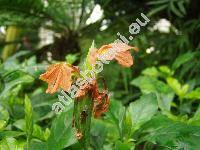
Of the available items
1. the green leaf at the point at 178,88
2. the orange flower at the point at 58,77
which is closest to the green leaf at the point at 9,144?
the orange flower at the point at 58,77

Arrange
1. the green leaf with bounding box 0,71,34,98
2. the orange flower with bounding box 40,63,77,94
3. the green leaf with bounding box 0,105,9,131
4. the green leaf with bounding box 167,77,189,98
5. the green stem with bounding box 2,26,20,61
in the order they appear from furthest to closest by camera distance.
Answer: the green stem with bounding box 2,26,20,61
the green leaf with bounding box 167,77,189,98
the green leaf with bounding box 0,71,34,98
the green leaf with bounding box 0,105,9,131
the orange flower with bounding box 40,63,77,94

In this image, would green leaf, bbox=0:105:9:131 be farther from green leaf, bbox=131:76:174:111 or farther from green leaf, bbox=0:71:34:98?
green leaf, bbox=131:76:174:111

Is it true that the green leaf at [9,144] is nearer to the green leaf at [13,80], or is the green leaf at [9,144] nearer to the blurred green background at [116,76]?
the blurred green background at [116,76]

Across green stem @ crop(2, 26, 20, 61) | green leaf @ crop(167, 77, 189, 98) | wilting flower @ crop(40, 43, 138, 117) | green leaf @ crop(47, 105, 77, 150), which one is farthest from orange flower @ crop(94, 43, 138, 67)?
green stem @ crop(2, 26, 20, 61)

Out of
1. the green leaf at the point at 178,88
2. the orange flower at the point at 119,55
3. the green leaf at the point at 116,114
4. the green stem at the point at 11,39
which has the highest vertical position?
the green stem at the point at 11,39

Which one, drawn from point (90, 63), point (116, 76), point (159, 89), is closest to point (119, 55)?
point (90, 63)

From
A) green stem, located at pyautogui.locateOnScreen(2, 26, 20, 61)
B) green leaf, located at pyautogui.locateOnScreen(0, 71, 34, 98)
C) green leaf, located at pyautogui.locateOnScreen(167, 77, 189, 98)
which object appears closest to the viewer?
green leaf, located at pyautogui.locateOnScreen(0, 71, 34, 98)

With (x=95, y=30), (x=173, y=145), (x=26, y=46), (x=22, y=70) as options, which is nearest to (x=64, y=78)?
(x=173, y=145)
